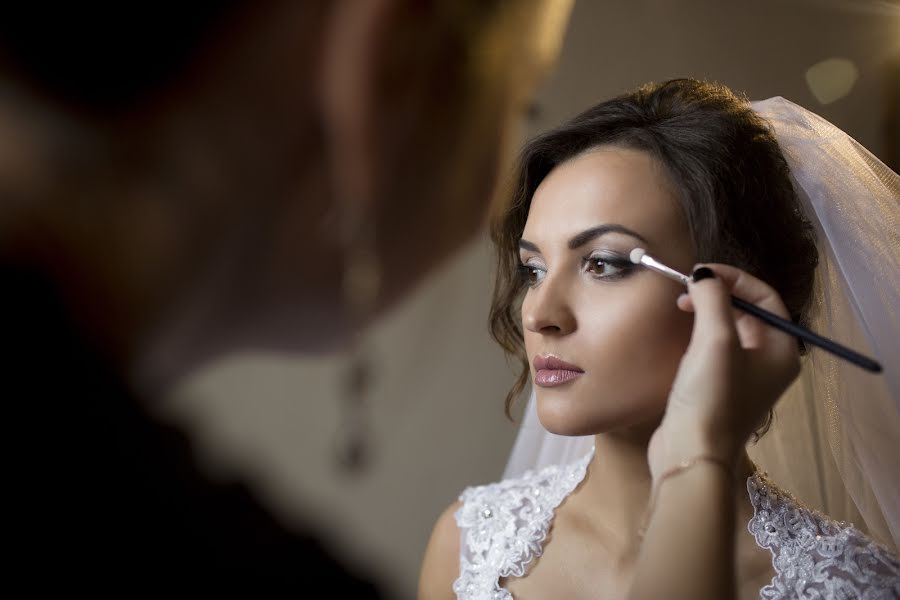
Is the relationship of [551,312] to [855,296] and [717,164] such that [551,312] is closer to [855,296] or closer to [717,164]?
[717,164]

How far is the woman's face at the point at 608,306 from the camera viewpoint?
969 mm

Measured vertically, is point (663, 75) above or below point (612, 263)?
above

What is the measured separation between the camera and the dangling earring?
331 mm

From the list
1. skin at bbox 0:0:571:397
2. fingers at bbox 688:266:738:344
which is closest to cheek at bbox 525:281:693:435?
fingers at bbox 688:266:738:344

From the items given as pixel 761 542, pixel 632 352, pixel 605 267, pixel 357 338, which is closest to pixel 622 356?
pixel 632 352

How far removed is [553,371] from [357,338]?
694mm

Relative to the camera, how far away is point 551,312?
3.25ft

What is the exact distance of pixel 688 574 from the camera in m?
0.74

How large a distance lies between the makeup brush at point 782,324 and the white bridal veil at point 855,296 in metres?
0.26

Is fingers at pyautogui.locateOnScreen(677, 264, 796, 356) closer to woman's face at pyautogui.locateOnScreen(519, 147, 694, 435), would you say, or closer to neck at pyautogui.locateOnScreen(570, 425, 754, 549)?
woman's face at pyautogui.locateOnScreen(519, 147, 694, 435)

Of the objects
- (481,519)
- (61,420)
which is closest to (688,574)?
(481,519)

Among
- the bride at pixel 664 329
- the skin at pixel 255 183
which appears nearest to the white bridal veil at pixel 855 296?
the bride at pixel 664 329

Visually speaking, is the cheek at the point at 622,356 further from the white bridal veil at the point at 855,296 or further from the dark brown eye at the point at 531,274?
the white bridal veil at the point at 855,296

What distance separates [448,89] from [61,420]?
22 cm
